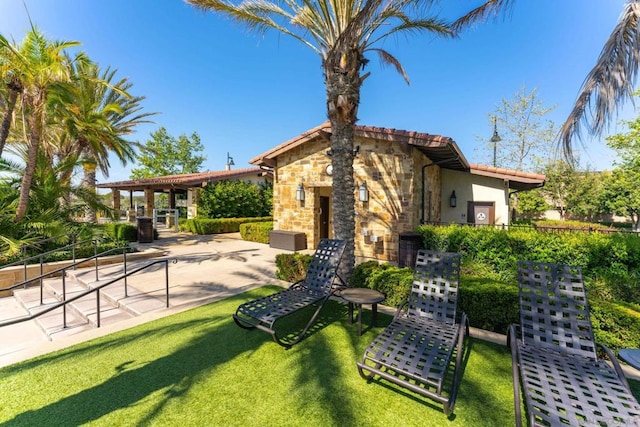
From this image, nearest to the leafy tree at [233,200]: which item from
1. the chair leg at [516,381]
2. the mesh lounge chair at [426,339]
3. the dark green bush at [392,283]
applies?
the dark green bush at [392,283]

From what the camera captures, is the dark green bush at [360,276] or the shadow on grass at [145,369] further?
the dark green bush at [360,276]

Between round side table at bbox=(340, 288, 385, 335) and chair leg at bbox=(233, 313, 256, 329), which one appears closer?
round side table at bbox=(340, 288, 385, 335)

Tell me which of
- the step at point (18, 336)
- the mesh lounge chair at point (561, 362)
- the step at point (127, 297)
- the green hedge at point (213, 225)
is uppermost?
the green hedge at point (213, 225)

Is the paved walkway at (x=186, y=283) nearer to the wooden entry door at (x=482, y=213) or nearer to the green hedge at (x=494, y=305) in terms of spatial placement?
the green hedge at (x=494, y=305)

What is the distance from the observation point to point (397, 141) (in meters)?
9.07

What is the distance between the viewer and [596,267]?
18.0ft

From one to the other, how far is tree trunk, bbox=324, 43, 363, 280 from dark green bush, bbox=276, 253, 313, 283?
43.1 inches

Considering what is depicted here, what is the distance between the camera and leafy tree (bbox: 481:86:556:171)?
24.0m

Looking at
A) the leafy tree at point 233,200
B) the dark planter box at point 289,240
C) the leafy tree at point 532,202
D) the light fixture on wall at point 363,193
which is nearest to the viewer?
the light fixture on wall at point 363,193

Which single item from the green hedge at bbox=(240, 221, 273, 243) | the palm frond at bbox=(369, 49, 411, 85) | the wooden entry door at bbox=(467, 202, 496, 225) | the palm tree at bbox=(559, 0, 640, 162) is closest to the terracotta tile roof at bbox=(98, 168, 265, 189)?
the green hedge at bbox=(240, 221, 273, 243)

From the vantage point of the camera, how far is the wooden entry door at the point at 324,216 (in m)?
12.3

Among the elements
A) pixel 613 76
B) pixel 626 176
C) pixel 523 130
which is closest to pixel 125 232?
pixel 613 76

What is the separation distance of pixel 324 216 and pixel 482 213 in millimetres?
6746

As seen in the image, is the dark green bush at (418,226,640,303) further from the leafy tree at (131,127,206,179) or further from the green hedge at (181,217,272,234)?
the leafy tree at (131,127,206,179)
